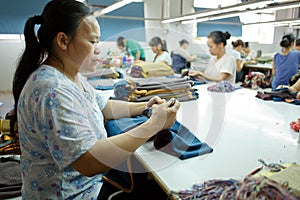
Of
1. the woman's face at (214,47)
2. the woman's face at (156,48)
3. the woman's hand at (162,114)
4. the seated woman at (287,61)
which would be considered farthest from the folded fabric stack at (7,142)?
the seated woman at (287,61)

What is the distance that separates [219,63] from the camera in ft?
8.94

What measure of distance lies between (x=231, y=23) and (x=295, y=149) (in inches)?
285

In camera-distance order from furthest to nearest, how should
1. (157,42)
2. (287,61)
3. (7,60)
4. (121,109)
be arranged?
(7,60) → (287,61) → (157,42) → (121,109)

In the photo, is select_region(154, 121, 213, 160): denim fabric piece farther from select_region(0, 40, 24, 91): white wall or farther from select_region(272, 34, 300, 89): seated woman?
select_region(0, 40, 24, 91): white wall

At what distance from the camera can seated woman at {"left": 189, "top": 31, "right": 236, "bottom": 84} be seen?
2633 millimetres

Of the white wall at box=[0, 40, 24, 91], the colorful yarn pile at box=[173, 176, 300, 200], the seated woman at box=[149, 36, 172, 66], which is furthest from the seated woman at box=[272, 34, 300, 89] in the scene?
the white wall at box=[0, 40, 24, 91]

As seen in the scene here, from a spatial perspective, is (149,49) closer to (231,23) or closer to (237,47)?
(237,47)

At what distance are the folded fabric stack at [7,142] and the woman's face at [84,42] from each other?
921 mm

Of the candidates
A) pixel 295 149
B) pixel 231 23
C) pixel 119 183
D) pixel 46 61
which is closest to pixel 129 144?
pixel 46 61

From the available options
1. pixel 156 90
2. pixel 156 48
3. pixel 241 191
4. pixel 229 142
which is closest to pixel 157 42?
pixel 156 48

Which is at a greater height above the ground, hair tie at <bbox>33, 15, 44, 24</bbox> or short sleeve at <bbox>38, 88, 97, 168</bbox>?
hair tie at <bbox>33, 15, 44, 24</bbox>

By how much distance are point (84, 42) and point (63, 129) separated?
1.07 feet

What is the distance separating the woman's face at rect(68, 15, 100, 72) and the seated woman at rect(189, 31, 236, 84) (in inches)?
71.0

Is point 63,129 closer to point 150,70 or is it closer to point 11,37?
point 150,70
